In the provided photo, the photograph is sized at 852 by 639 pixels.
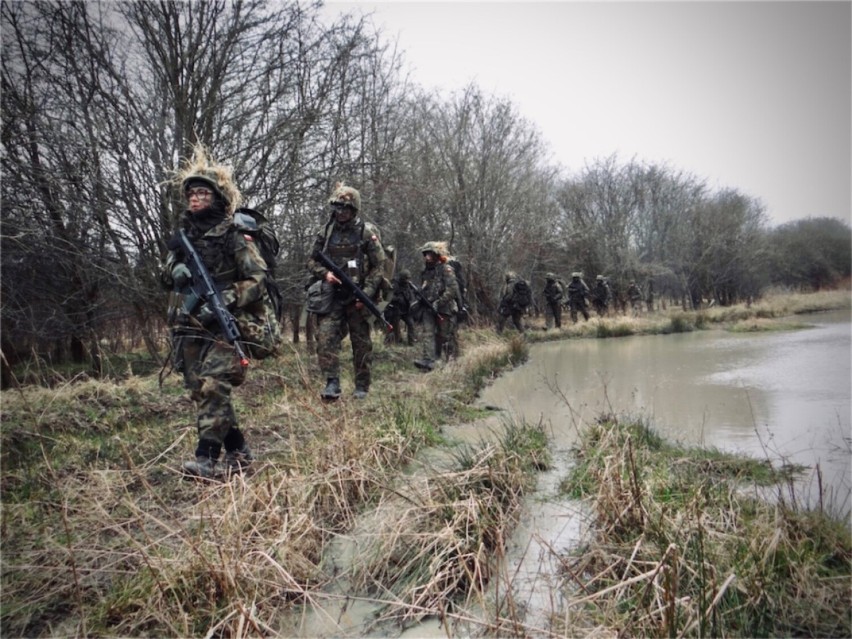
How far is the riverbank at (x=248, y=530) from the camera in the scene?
71.6 inches

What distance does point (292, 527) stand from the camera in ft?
7.16

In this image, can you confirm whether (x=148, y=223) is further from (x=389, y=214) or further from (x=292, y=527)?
(x=292, y=527)

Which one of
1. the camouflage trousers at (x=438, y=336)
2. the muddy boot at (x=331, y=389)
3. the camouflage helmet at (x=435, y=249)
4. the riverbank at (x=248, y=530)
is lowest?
the riverbank at (x=248, y=530)

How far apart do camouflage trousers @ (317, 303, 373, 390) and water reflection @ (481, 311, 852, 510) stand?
58.4 inches

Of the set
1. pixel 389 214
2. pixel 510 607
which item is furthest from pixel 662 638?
pixel 389 214

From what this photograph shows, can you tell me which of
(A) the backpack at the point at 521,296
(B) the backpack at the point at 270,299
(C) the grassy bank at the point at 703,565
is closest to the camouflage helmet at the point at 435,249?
(B) the backpack at the point at 270,299

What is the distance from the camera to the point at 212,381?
3.15 m

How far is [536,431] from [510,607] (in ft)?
7.40

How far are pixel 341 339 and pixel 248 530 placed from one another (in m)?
3.56

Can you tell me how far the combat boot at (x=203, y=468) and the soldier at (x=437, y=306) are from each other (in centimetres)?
519

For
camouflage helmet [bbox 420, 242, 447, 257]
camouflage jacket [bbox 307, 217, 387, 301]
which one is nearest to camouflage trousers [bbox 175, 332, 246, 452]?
camouflage jacket [bbox 307, 217, 387, 301]

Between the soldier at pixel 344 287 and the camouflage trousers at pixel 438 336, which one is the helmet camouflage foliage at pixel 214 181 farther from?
the camouflage trousers at pixel 438 336

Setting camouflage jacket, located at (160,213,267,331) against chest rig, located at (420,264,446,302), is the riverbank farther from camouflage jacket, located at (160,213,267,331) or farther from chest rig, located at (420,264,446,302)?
chest rig, located at (420,264,446,302)

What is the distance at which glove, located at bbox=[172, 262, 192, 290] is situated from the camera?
11.0 feet
